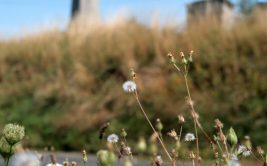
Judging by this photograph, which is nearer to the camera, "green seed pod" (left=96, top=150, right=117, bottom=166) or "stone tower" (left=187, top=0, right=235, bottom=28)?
"green seed pod" (left=96, top=150, right=117, bottom=166)

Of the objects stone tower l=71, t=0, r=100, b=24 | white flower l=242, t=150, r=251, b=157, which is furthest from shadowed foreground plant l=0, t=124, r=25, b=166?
stone tower l=71, t=0, r=100, b=24

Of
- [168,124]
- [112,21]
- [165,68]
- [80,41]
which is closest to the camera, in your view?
[168,124]

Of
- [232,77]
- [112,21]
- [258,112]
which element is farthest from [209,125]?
[112,21]

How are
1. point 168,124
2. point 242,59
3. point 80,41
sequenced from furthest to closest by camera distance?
point 80,41 < point 242,59 < point 168,124

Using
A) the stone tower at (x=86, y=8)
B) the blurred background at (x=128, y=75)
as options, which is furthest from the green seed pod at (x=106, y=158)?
the stone tower at (x=86, y=8)

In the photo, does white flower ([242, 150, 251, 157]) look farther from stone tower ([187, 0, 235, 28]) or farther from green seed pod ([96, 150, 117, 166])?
stone tower ([187, 0, 235, 28])

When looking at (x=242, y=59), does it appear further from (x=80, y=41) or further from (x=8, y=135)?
(x=8, y=135)
